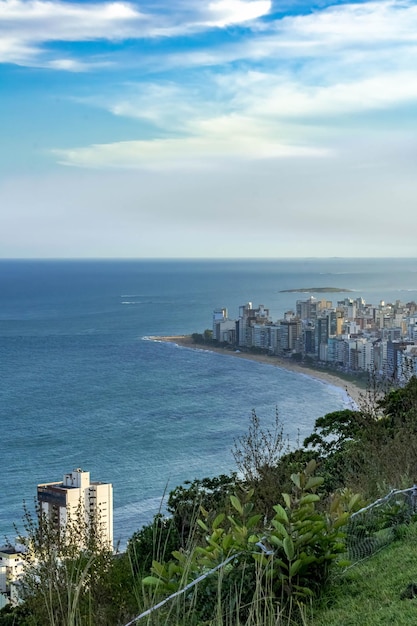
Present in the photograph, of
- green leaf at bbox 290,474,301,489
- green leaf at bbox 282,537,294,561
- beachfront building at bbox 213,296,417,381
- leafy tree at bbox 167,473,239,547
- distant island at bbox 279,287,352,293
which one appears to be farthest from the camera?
distant island at bbox 279,287,352,293

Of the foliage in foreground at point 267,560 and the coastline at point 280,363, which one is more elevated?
the foliage in foreground at point 267,560

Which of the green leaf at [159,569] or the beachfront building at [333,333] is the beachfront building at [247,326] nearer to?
the beachfront building at [333,333]

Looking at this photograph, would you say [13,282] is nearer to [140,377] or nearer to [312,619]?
[140,377]

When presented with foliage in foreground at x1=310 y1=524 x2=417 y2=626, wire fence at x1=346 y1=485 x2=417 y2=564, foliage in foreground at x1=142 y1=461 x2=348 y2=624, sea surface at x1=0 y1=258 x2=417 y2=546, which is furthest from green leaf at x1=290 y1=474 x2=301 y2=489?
sea surface at x1=0 y1=258 x2=417 y2=546

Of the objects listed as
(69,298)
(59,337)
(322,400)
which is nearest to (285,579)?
(322,400)

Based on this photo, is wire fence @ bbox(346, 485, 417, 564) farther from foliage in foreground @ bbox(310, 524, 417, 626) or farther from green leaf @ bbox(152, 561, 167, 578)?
green leaf @ bbox(152, 561, 167, 578)

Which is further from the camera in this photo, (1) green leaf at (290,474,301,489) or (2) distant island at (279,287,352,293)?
(2) distant island at (279,287,352,293)

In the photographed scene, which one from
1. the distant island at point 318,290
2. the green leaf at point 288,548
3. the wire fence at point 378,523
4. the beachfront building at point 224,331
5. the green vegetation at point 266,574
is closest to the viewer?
the green vegetation at point 266,574

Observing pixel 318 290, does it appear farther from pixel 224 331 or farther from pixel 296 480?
pixel 296 480

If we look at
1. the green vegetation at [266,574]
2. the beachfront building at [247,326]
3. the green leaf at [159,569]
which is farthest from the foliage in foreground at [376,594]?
the beachfront building at [247,326]
